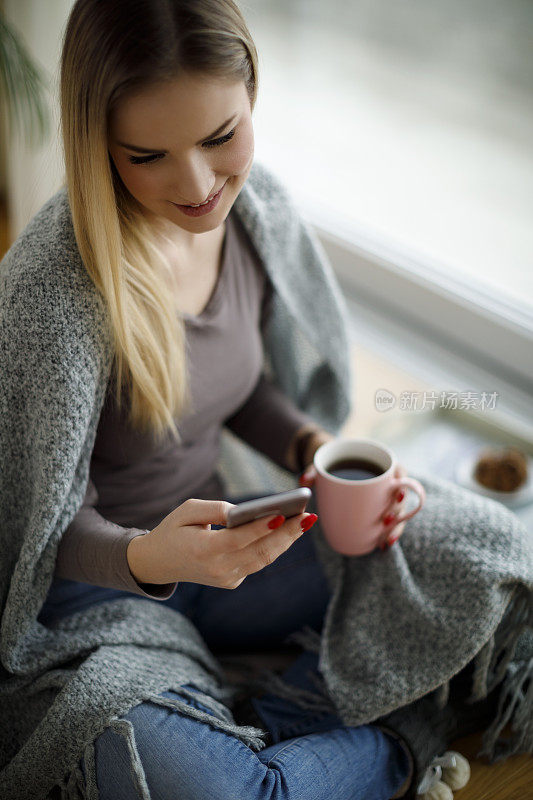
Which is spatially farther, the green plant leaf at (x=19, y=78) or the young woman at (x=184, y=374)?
the green plant leaf at (x=19, y=78)

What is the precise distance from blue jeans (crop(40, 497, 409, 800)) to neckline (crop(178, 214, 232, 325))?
1.20 feet

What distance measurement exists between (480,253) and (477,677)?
952 millimetres

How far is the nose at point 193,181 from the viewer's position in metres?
0.74

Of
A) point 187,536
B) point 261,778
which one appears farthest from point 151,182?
point 261,778

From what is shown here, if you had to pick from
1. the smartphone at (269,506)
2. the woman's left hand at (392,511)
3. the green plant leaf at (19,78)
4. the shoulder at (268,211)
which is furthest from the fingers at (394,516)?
the green plant leaf at (19,78)

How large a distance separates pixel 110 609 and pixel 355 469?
364 millimetres

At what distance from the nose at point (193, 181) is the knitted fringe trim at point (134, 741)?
1.82 feet

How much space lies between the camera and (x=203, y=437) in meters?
1.06

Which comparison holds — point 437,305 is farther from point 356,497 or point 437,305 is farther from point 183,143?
point 183,143

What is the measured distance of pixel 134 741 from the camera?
77 centimetres

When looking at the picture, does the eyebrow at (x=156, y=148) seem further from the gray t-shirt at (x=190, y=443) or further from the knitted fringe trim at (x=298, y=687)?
the knitted fringe trim at (x=298, y=687)

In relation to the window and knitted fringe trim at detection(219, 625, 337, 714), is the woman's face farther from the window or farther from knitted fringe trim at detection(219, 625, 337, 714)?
the window

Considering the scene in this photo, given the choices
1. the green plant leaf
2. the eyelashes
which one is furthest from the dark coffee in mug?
the green plant leaf

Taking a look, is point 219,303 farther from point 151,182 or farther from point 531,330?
point 531,330
